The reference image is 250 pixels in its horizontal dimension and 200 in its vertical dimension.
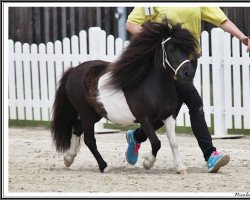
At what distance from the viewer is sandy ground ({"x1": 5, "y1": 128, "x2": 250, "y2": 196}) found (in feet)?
27.8

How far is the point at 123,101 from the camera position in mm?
9328

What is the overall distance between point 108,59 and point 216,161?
4425 mm

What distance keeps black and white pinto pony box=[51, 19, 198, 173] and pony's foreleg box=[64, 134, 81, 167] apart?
0.89ft

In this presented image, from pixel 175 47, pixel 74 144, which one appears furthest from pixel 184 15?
pixel 74 144

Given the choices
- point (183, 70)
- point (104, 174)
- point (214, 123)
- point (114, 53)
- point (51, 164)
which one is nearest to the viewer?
point (183, 70)

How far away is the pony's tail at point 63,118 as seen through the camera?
1005 cm

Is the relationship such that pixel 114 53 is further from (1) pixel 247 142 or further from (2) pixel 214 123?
(1) pixel 247 142

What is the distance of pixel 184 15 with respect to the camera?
9352 millimetres

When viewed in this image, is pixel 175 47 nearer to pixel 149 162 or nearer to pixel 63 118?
pixel 149 162

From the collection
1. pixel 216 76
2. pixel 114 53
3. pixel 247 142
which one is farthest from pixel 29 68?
pixel 247 142

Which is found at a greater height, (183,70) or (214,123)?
(183,70)

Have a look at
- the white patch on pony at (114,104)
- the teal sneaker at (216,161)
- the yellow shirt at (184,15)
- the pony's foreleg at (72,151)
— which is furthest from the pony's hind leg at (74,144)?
the teal sneaker at (216,161)

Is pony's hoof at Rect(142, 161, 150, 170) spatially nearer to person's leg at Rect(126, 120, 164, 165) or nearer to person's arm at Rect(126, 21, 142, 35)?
person's leg at Rect(126, 120, 164, 165)

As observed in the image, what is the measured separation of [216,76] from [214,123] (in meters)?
0.59
